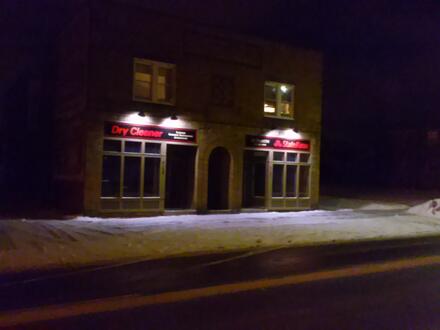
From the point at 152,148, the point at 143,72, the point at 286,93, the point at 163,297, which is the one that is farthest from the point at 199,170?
the point at 163,297

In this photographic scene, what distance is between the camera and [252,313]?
677cm

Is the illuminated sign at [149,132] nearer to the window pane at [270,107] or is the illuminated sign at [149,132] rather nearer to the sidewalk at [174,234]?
the sidewalk at [174,234]

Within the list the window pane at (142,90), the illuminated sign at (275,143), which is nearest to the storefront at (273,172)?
the illuminated sign at (275,143)

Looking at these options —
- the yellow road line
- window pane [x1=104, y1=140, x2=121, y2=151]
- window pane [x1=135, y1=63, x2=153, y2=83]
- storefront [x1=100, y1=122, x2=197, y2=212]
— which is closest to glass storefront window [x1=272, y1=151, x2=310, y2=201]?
storefront [x1=100, y1=122, x2=197, y2=212]

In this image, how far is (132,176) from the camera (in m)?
18.8

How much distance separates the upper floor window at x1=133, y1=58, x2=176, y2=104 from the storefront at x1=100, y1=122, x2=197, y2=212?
3.85 feet

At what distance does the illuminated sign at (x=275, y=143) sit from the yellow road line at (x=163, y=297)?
38.3 feet

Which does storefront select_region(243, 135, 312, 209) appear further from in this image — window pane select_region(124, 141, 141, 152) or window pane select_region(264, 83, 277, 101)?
window pane select_region(124, 141, 141, 152)

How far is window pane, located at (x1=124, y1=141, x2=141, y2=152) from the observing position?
61.1 ft

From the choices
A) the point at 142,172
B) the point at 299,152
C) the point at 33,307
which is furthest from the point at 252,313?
the point at 299,152

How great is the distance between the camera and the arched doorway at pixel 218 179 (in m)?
21.3

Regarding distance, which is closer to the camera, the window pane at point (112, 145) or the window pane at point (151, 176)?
the window pane at point (112, 145)

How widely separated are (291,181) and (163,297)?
16241 mm

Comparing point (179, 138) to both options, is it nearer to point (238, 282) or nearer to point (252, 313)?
point (238, 282)
